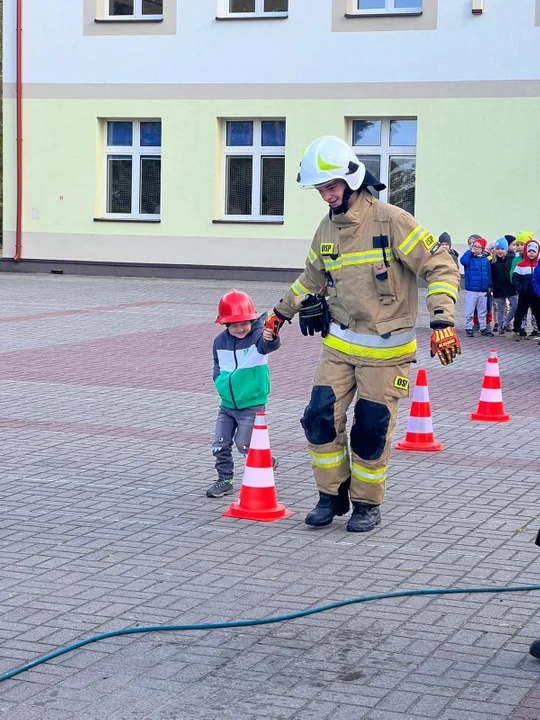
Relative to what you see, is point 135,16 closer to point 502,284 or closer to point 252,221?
point 252,221

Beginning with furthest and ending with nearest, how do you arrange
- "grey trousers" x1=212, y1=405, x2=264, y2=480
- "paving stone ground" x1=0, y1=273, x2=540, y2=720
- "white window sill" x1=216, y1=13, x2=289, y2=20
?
"white window sill" x1=216, y1=13, x2=289, y2=20 → "grey trousers" x1=212, y1=405, x2=264, y2=480 → "paving stone ground" x1=0, y1=273, x2=540, y2=720

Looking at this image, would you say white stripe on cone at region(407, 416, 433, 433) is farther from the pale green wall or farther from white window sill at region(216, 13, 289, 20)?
white window sill at region(216, 13, 289, 20)

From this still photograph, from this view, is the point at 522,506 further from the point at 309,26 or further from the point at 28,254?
the point at 28,254

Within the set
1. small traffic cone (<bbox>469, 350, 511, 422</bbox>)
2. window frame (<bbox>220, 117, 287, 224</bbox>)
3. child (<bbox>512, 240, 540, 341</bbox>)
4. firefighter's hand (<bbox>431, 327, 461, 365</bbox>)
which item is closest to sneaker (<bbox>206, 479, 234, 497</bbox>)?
firefighter's hand (<bbox>431, 327, 461, 365</bbox>)

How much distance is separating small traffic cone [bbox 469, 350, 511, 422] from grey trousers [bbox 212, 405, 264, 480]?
3.34 m

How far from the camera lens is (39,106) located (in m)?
29.0

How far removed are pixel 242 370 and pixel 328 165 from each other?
1548 millimetres

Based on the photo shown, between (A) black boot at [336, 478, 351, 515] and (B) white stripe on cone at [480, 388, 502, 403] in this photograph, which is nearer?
(A) black boot at [336, 478, 351, 515]

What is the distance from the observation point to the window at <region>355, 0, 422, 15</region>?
25828 mm

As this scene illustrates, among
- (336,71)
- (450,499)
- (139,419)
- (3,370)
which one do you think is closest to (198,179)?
(336,71)

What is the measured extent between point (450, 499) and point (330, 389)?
51.6 inches

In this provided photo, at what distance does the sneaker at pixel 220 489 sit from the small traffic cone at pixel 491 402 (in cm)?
343

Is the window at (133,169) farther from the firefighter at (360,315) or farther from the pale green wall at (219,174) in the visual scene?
the firefighter at (360,315)

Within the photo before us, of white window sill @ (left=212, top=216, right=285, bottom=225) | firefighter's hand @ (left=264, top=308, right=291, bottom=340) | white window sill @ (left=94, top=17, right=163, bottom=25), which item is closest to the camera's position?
firefighter's hand @ (left=264, top=308, right=291, bottom=340)
